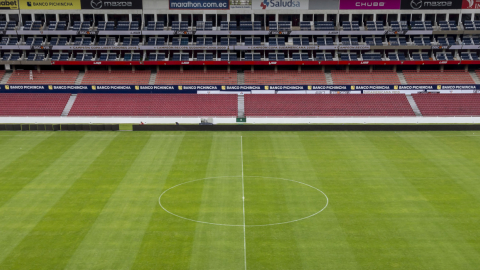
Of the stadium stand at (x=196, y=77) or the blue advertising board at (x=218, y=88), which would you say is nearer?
the blue advertising board at (x=218, y=88)

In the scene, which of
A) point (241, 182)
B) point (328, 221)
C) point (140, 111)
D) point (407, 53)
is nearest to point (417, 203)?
point (328, 221)

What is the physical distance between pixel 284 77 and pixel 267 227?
4307 cm

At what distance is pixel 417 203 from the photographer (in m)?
29.3

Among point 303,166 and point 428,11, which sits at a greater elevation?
point 428,11

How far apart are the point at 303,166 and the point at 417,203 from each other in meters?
11.0

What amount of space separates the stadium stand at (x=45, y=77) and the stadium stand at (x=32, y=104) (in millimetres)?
3172

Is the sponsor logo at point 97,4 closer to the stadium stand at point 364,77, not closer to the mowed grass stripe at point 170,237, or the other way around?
the stadium stand at point 364,77

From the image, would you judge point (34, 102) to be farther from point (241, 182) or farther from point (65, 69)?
point (241, 182)

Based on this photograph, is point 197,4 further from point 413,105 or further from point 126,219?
point 126,219

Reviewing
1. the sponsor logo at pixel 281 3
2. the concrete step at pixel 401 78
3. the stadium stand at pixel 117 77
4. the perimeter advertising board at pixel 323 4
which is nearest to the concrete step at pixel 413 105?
the concrete step at pixel 401 78

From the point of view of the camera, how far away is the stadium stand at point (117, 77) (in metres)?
64.9

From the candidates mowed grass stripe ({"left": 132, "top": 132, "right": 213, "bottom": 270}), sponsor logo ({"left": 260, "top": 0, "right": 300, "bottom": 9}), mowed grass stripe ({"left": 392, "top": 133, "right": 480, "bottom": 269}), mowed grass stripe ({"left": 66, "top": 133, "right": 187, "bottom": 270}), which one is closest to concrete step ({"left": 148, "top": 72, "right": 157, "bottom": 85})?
sponsor logo ({"left": 260, "top": 0, "right": 300, "bottom": 9})

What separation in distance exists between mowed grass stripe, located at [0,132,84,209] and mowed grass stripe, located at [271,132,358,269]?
2030 cm

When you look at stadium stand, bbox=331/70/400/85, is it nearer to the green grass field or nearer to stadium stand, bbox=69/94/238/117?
stadium stand, bbox=69/94/238/117
